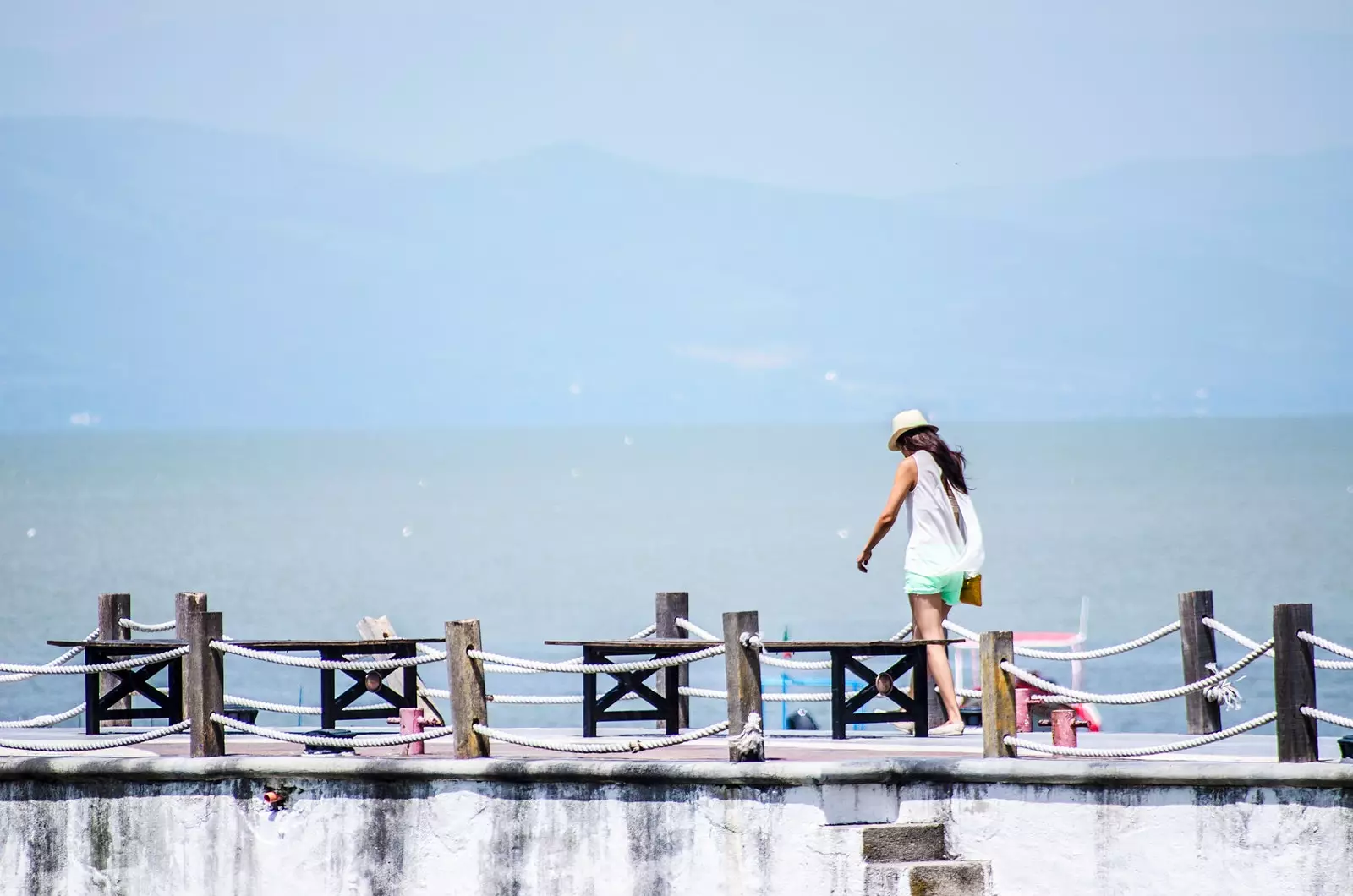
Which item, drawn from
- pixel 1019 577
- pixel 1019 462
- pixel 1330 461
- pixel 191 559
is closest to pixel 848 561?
pixel 1019 577

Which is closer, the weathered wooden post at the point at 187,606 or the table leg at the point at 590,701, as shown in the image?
the weathered wooden post at the point at 187,606

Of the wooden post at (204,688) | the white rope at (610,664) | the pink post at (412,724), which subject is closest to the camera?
the white rope at (610,664)

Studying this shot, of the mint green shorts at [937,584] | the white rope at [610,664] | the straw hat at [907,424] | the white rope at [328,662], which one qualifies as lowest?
the white rope at [610,664]

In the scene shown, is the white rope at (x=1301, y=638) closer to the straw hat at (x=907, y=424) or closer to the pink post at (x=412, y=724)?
the straw hat at (x=907, y=424)

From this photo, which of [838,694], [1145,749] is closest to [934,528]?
[838,694]

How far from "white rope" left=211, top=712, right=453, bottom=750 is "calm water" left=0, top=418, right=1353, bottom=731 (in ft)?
50.2

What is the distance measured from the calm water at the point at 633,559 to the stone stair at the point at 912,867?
673 inches

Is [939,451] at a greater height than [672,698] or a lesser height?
greater

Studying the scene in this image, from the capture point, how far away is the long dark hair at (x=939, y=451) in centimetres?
1239

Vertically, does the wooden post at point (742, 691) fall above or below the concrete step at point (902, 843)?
above

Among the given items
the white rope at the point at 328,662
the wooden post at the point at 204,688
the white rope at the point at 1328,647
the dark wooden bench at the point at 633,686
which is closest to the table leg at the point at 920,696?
the dark wooden bench at the point at 633,686

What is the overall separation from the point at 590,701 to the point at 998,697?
2818 mm

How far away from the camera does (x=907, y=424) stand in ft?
41.0

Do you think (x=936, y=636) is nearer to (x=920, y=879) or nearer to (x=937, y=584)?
(x=937, y=584)
